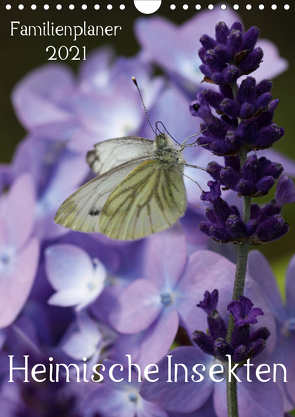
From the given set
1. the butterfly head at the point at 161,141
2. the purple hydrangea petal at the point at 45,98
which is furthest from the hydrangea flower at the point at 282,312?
the purple hydrangea petal at the point at 45,98

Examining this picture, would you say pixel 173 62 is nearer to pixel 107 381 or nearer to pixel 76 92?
pixel 76 92

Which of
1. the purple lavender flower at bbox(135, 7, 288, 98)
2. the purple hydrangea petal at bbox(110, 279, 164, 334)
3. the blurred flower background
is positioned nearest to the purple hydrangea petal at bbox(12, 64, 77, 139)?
the blurred flower background

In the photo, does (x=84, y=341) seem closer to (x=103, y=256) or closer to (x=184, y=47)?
(x=103, y=256)

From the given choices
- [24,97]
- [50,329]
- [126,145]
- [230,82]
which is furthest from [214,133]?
[24,97]

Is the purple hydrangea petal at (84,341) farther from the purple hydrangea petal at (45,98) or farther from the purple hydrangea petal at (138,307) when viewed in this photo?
the purple hydrangea petal at (45,98)

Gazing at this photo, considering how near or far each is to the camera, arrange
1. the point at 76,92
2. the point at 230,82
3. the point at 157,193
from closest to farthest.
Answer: the point at 230,82
the point at 157,193
the point at 76,92

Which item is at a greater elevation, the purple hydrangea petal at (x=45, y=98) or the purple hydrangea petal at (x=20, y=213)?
the purple hydrangea petal at (x=45, y=98)
